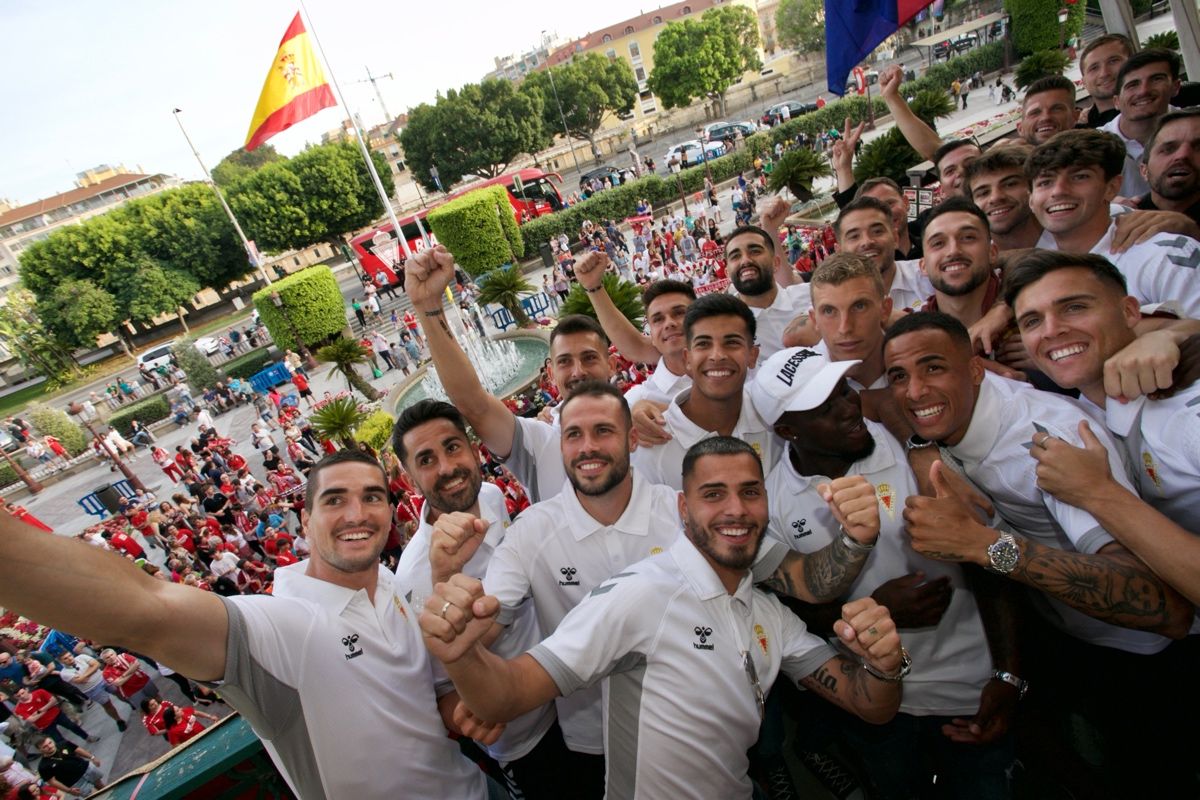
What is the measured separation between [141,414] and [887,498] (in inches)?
1192

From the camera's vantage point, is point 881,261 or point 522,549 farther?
point 881,261

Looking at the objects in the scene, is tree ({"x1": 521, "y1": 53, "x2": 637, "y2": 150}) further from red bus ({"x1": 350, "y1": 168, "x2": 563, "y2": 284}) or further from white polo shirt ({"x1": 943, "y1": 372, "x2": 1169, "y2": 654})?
white polo shirt ({"x1": 943, "y1": 372, "x2": 1169, "y2": 654})

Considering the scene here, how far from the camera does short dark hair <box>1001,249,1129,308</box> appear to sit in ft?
8.28

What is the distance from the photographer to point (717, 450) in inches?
95.8

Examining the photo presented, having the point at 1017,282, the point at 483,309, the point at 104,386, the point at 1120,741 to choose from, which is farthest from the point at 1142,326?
the point at 104,386

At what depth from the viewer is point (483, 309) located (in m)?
24.3

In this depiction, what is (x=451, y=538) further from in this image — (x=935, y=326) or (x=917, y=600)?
(x=935, y=326)

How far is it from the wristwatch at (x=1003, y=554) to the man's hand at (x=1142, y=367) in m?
0.74

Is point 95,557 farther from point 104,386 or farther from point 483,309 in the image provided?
point 104,386

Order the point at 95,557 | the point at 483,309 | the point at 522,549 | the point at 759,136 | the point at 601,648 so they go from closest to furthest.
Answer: the point at 95,557 → the point at 601,648 → the point at 522,549 → the point at 483,309 → the point at 759,136

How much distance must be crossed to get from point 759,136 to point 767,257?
109 ft

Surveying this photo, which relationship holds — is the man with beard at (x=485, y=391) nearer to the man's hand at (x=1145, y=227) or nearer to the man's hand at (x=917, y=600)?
the man's hand at (x=917, y=600)

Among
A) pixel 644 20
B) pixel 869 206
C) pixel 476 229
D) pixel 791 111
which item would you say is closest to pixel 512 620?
pixel 869 206

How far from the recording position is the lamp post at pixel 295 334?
78.8 feet
